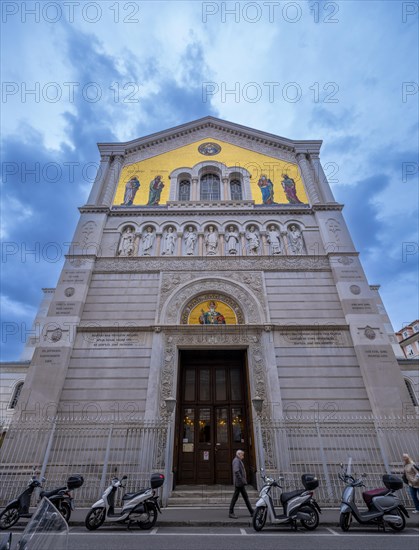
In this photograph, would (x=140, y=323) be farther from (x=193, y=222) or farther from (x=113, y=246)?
(x=193, y=222)

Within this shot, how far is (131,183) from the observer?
19547 mm

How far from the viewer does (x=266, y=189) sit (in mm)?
18906

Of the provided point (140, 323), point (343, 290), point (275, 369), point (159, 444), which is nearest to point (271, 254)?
point (343, 290)

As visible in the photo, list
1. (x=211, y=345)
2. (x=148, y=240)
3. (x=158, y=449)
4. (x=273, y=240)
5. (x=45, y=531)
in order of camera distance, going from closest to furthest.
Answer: (x=45, y=531)
(x=158, y=449)
(x=211, y=345)
(x=273, y=240)
(x=148, y=240)

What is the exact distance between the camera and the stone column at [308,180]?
1788 centimetres

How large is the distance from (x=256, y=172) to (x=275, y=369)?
45.1 ft

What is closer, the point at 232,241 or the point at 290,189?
the point at 232,241

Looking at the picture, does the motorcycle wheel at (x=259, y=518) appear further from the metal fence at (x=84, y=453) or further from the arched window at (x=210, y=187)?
the arched window at (x=210, y=187)

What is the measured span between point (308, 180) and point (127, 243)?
40.3 feet

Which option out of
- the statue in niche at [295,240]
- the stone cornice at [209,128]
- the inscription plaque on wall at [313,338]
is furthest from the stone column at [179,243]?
the stone cornice at [209,128]

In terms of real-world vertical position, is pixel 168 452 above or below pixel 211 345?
below

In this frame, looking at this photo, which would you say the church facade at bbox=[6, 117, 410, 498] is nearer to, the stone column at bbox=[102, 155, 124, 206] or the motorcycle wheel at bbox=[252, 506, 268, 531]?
the stone column at bbox=[102, 155, 124, 206]

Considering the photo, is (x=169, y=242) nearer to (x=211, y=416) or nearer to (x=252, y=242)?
(x=252, y=242)

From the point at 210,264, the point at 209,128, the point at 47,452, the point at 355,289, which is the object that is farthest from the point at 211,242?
the point at 209,128
